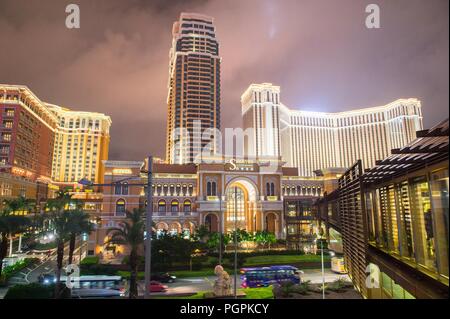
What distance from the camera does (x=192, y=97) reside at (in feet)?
327

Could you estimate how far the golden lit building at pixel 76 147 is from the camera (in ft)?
A: 380

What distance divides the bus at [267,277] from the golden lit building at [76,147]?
10356cm

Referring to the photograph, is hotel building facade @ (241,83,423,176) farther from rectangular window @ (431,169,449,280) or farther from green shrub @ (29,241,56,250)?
rectangular window @ (431,169,449,280)

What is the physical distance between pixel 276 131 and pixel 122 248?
8659 centimetres

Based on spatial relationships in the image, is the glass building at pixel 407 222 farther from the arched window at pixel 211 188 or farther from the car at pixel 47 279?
the arched window at pixel 211 188

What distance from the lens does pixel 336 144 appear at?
123m

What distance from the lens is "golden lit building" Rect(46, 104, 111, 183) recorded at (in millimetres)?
115812

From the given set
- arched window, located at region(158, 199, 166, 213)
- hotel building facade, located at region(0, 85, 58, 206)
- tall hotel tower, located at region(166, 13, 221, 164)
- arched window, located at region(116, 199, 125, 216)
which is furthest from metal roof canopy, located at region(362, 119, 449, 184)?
tall hotel tower, located at region(166, 13, 221, 164)

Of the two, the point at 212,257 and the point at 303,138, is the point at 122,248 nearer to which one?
the point at 212,257

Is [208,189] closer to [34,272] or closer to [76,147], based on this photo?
[34,272]

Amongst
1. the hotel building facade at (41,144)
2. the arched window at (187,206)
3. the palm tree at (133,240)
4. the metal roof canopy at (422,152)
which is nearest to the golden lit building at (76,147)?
the hotel building facade at (41,144)

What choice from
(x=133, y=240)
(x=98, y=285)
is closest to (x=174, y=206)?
(x=98, y=285)

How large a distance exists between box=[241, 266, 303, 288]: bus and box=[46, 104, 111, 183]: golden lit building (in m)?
104
